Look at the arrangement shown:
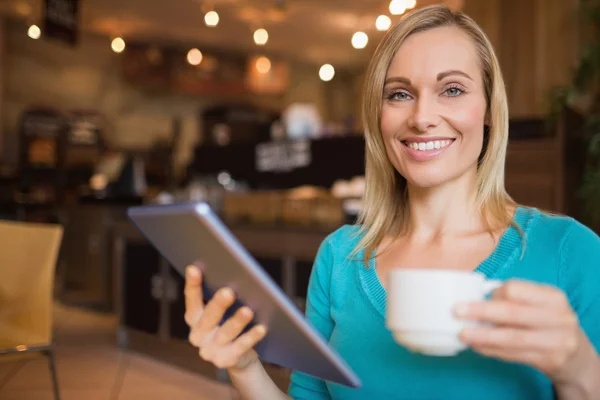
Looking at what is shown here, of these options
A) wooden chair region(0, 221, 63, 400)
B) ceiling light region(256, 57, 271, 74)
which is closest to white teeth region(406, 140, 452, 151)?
wooden chair region(0, 221, 63, 400)

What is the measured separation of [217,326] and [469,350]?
1.23 feet

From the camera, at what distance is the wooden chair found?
247cm

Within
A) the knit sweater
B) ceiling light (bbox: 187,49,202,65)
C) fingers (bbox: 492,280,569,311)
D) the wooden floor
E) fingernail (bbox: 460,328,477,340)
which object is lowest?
the wooden floor

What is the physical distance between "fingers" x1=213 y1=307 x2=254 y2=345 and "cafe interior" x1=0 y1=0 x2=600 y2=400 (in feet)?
5.35

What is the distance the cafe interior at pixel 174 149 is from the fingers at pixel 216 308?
1635 mm

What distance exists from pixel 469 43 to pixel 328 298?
1.65 feet

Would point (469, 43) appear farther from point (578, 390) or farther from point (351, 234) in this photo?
point (578, 390)

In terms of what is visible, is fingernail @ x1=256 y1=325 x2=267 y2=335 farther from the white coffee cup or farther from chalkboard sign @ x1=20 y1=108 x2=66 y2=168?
chalkboard sign @ x1=20 y1=108 x2=66 y2=168

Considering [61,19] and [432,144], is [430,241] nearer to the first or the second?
[432,144]

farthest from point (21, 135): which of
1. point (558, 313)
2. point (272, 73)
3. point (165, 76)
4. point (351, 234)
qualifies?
point (558, 313)

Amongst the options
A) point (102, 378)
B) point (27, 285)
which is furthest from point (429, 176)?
point (102, 378)

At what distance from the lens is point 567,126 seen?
139 inches

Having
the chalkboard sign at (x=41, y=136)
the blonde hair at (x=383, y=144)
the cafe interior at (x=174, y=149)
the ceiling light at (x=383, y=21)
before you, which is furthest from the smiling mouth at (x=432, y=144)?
the chalkboard sign at (x=41, y=136)

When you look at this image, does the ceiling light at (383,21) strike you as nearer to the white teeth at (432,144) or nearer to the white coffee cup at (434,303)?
the white teeth at (432,144)
